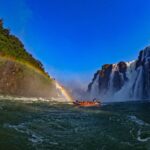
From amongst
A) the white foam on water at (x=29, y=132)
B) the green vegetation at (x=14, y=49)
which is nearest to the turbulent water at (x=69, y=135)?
the white foam on water at (x=29, y=132)

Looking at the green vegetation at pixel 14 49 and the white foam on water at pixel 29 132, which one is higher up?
the green vegetation at pixel 14 49

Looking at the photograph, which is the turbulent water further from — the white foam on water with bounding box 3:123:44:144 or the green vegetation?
the green vegetation

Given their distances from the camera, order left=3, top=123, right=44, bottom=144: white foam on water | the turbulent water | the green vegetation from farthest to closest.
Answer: the green vegetation
left=3, top=123, right=44, bottom=144: white foam on water
the turbulent water

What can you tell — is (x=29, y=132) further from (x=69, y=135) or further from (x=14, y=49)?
(x=14, y=49)

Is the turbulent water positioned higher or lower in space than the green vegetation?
lower

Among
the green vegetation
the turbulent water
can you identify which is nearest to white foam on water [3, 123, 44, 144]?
the turbulent water

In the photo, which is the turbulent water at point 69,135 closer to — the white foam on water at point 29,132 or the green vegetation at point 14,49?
the white foam on water at point 29,132

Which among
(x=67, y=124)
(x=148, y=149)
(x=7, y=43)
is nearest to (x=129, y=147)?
(x=148, y=149)

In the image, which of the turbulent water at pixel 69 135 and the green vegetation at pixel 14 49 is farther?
the green vegetation at pixel 14 49

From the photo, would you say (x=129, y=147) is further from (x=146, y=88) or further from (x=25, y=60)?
(x=146, y=88)
